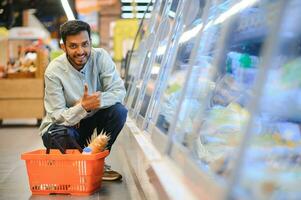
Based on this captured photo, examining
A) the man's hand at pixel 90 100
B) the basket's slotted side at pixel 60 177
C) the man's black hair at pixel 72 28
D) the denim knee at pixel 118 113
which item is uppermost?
the man's black hair at pixel 72 28

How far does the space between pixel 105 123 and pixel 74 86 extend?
0.34 m

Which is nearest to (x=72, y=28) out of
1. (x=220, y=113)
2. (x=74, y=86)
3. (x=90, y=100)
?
(x=74, y=86)

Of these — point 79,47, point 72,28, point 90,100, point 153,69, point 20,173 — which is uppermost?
point 72,28

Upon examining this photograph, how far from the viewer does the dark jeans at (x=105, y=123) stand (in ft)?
11.3

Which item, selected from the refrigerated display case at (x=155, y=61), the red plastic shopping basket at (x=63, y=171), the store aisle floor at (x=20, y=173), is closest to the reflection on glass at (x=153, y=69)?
the refrigerated display case at (x=155, y=61)

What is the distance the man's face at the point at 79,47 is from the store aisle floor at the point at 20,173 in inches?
33.7

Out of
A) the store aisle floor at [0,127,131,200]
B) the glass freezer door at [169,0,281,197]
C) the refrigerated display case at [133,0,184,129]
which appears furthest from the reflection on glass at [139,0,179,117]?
the glass freezer door at [169,0,281,197]

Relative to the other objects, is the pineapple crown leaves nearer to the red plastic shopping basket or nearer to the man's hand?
the red plastic shopping basket

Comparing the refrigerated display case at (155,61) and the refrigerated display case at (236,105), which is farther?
the refrigerated display case at (155,61)

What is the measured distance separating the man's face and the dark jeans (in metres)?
0.40

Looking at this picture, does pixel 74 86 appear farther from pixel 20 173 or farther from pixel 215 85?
pixel 215 85

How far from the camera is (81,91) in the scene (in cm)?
339

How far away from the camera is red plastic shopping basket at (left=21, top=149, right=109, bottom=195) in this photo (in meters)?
2.99

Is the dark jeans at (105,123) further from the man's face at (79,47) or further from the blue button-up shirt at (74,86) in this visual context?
the man's face at (79,47)
